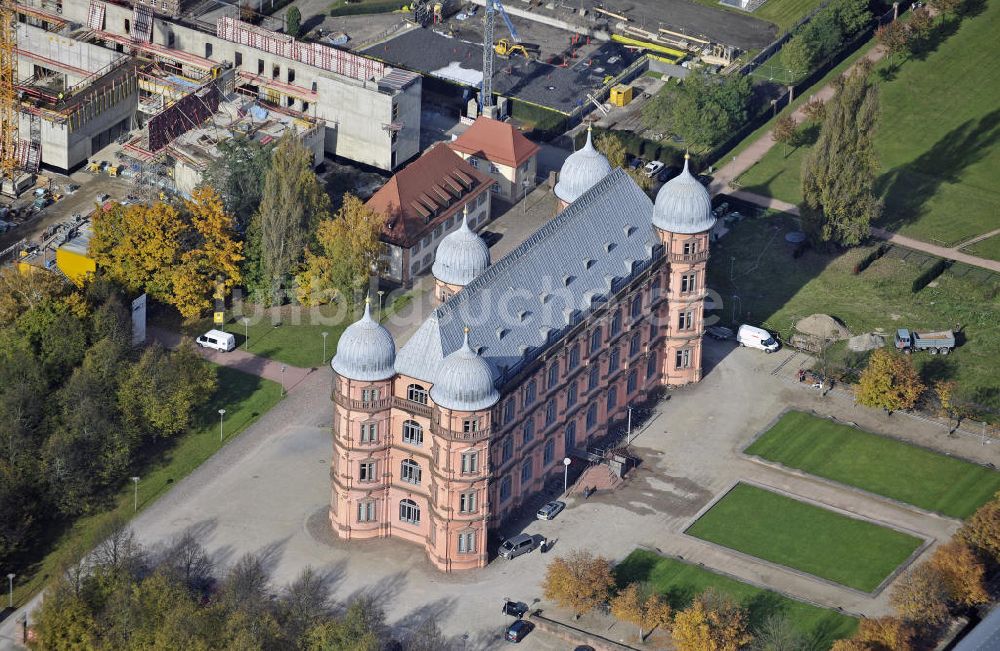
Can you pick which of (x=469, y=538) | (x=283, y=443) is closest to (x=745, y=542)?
(x=469, y=538)

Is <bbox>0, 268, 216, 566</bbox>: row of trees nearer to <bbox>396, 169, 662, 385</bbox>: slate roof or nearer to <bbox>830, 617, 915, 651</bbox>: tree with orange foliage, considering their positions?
<bbox>396, 169, 662, 385</bbox>: slate roof

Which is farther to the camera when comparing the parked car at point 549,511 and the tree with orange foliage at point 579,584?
the parked car at point 549,511

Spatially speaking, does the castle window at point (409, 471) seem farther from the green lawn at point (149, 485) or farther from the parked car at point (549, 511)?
the green lawn at point (149, 485)

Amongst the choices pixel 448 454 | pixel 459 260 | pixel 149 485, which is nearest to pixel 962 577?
pixel 448 454

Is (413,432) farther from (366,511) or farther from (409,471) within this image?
(366,511)

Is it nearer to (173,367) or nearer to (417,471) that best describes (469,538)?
(417,471)

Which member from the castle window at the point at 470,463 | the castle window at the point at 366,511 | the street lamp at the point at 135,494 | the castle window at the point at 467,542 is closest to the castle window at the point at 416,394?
the castle window at the point at 470,463
